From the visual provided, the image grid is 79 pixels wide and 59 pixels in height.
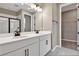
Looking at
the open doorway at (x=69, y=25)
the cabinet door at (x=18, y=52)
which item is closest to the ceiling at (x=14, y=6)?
the cabinet door at (x=18, y=52)

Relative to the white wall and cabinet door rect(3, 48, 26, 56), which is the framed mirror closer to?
cabinet door rect(3, 48, 26, 56)

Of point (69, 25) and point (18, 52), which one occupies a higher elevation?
point (69, 25)

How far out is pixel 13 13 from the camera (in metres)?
2.28

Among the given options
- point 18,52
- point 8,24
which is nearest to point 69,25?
point 8,24

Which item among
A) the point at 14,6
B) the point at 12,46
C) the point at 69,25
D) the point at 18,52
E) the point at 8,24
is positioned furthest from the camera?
the point at 69,25

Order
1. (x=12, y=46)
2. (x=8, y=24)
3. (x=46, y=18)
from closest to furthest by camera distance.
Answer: (x=12, y=46) → (x=8, y=24) → (x=46, y=18)

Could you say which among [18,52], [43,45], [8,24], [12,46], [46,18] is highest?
[46,18]

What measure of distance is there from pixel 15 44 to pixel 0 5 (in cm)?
97

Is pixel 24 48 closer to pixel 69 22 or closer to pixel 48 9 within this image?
pixel 48 9

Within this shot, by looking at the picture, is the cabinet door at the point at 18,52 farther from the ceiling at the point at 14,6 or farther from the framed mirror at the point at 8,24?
the ceiling at the point at 14,6

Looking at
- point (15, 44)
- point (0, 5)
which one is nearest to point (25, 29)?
point (0, 5)

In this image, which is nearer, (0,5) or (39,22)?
(0,5)

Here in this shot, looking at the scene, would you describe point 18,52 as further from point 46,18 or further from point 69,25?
point 69,25

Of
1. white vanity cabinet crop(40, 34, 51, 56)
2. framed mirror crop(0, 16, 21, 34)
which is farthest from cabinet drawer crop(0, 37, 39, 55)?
white vanity cabinet crop(40, 34, 51, 56)
